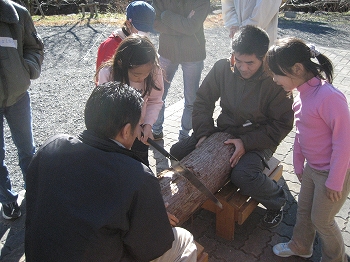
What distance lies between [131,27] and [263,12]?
1522mm

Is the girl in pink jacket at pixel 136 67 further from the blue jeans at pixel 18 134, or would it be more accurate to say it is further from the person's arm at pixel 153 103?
the blue jeans at pixel 18 134

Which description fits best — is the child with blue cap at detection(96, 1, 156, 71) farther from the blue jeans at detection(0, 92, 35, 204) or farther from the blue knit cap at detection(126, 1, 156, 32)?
the blue jeans at detection(0, 92, 35, 204)

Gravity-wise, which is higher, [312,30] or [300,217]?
[300,217]

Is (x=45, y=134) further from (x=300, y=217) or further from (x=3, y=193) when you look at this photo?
(x=300, y=217)

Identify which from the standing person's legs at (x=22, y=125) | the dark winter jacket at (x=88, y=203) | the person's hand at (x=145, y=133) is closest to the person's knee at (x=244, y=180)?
the person's hand at (x=145, y=133)

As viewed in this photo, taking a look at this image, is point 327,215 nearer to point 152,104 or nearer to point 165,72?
point 152,104

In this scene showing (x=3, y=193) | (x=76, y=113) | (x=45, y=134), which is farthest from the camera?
(x=76, y=113)

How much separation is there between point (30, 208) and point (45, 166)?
226mm

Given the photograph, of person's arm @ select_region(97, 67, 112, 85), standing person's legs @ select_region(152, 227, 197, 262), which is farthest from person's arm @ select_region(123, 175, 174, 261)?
person's arm @ select_region(97, 67, 112, 85)

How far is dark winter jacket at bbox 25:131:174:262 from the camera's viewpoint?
1.45 metres

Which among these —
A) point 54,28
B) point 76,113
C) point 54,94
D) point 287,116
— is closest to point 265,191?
point 287,116

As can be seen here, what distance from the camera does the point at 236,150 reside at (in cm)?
287

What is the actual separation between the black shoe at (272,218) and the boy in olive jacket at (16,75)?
213cm

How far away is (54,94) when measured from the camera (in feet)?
19.8
